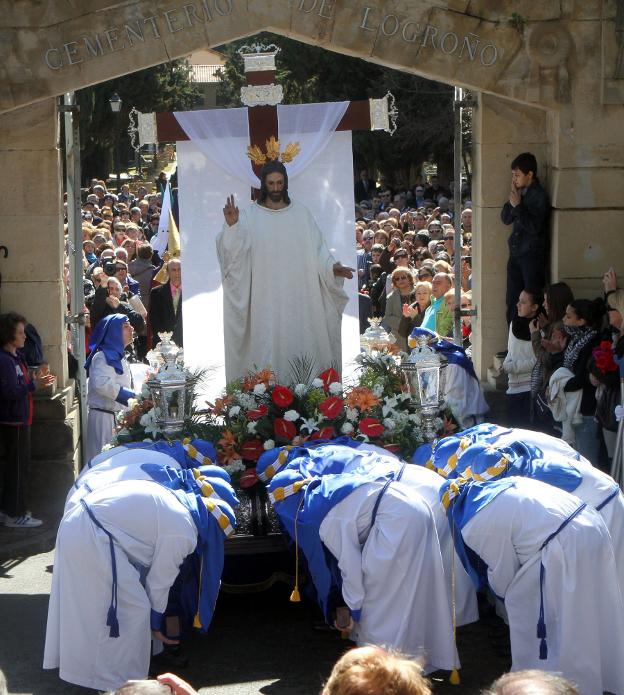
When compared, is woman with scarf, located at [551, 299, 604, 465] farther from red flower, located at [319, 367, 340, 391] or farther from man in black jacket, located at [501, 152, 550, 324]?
red flower, located at [319, 367, 340, 391]

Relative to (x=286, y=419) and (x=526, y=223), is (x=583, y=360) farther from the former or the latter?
(x=286, y=419)

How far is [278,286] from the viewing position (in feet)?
30.5

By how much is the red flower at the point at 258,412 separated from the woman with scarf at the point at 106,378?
2007mm

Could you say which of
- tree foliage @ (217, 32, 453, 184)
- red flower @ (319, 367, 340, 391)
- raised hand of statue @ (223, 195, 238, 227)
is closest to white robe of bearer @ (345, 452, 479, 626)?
red flower @ (319, 367, 340, 391)

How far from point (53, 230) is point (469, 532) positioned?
4693 mm

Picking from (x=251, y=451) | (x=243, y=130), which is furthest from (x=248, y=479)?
(x=243, y=130)

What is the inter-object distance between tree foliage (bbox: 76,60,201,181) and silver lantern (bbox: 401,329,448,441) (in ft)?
75.3

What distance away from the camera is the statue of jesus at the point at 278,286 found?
922 cm

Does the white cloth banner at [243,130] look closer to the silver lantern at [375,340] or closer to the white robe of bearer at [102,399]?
the white robe of bearer at [102,399]

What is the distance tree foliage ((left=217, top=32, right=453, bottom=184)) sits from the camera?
30.6 meters

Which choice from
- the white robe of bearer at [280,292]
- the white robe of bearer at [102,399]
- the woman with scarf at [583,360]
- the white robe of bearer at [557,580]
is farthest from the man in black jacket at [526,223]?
the white robe of bearer at [557,580]

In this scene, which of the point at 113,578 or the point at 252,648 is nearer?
the point at 113,578

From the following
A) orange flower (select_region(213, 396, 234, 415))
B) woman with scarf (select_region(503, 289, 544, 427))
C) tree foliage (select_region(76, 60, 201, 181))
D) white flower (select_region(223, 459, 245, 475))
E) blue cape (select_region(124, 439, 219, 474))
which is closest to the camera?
blue cape (select_region(124, 439, 219, 474))

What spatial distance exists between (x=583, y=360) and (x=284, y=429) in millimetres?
2168
